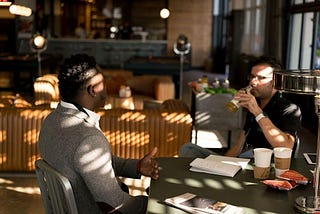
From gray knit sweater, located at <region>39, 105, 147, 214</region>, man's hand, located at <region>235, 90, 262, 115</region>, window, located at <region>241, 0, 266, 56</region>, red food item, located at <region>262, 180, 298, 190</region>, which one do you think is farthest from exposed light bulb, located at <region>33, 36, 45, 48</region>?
red food item, located at <region>262, 180, 298, 190</region>

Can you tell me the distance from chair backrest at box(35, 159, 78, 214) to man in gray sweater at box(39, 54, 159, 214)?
6cm

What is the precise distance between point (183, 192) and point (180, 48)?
6341 mm

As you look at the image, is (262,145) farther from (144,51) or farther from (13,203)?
(144,51)

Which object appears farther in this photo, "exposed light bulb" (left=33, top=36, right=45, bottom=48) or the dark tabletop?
"exposed light bulb" (left=33, top=36, right=45, bottom=48)

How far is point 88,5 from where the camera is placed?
619 inches

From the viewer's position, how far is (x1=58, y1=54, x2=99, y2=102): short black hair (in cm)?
218

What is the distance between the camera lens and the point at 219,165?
2322mm

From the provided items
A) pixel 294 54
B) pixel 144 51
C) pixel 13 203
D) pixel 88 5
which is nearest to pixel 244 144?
pixel 13 203

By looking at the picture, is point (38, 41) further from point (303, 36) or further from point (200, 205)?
point (200, 205)

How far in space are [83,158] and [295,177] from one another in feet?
2.91

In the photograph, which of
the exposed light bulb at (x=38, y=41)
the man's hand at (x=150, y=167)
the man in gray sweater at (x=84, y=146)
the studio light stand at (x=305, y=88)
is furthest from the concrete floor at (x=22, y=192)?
the exposed light bulb at (x=38, y=41)

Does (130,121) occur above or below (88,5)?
below

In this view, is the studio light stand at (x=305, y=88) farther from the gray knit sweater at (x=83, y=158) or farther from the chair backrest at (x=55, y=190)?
the chair backrest at (x=55, y=190)

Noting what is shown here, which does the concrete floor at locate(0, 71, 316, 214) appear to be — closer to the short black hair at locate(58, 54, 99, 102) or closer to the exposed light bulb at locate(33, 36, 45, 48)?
the short black hair at locate(58, 54, 99, 102)
